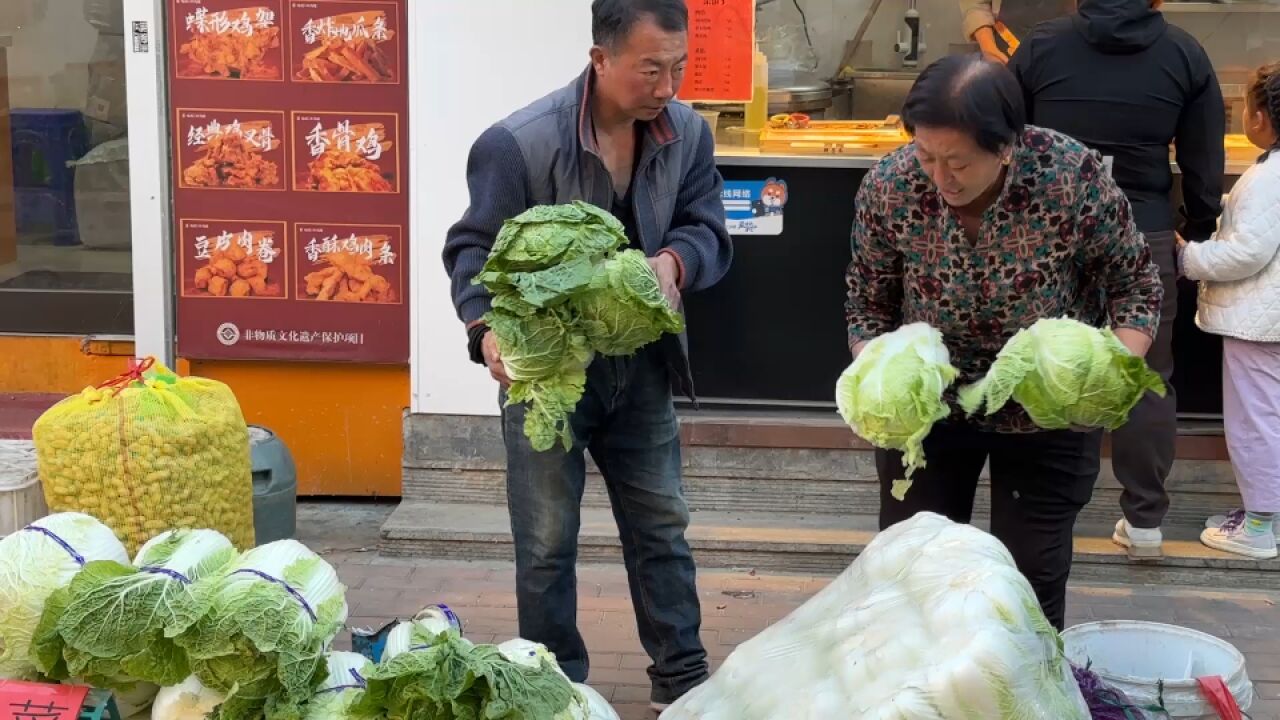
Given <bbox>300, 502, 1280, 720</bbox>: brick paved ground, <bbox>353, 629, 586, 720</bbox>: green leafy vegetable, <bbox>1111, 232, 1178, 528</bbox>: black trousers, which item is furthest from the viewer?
<bbox>1111, 232, 1178, 528</bbox>: black trousers

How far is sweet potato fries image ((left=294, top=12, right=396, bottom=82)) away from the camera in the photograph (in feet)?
20.2

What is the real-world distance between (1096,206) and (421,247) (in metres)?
3.34

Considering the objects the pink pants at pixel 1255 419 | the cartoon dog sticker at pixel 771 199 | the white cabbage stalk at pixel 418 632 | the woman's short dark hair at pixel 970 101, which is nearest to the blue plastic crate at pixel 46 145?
the cartoon dog sticker at pixel 771 199

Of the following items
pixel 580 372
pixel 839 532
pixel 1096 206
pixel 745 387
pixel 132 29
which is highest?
pixel 132 29

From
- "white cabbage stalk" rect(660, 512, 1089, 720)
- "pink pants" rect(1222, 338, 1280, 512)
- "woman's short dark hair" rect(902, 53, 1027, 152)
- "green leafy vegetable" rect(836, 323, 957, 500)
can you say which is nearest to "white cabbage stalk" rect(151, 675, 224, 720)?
"white cabbage stalk" rect(660, 512, 1089, 720)

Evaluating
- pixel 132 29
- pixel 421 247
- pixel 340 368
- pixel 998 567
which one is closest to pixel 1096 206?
pixel 998 567

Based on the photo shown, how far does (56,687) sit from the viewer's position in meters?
3.29

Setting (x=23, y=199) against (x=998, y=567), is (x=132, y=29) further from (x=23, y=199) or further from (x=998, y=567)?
(x=998, y=567)

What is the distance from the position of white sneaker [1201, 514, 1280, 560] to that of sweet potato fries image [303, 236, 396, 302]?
12.2 ft

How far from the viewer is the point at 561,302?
3.54m

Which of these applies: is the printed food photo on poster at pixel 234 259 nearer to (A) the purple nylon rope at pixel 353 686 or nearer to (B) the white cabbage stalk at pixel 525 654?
(A) the purple nylon rope at pixel 353 686

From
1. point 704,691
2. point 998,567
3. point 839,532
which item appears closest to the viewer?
point 998,567

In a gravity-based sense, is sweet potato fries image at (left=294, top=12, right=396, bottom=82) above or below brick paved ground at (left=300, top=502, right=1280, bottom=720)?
above

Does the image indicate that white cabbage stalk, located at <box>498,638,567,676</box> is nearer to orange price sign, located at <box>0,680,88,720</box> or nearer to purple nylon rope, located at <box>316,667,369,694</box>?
purple nylon rope, located at <box>316,667,369,694</box>
